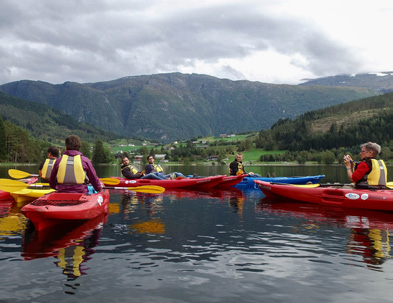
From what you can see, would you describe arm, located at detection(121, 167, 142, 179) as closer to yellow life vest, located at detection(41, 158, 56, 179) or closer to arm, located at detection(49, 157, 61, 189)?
yellow life vest, located at detection(41, 158, 56, 179)

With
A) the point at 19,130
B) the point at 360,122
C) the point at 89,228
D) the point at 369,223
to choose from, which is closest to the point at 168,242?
the point at 89,228

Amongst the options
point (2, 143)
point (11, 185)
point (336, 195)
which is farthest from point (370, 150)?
point (2, 143)

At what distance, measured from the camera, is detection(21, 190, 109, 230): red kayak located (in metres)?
10.4

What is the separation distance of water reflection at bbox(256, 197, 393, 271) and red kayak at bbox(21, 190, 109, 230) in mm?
6871

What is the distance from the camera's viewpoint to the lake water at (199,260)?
6.75m

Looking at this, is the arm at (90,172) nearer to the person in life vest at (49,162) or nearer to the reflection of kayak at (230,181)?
the person in life vest at (49,162)

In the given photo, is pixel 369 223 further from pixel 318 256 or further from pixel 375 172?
pixel 318 256

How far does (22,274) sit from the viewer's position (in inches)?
297

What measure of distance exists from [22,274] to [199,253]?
13.2 ft

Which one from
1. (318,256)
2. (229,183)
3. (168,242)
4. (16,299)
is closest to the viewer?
(16,299)

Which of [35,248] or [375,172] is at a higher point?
[375,172]

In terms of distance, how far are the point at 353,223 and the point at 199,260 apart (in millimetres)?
7560

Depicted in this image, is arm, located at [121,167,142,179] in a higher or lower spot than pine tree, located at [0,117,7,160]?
lower

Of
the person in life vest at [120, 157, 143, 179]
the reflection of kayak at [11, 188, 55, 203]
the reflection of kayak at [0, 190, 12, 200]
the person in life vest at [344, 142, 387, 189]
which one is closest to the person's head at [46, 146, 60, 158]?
the reflection of kayak at [11, 188, 55, 203]
